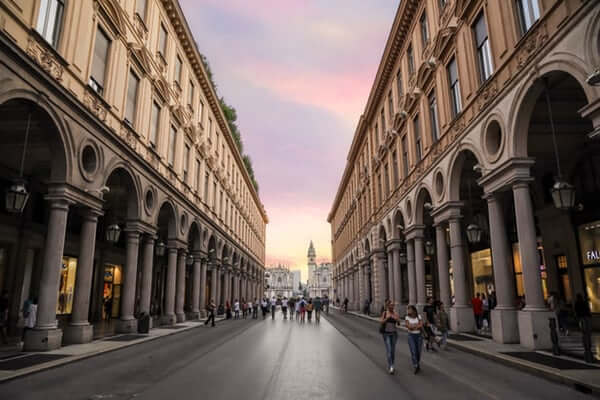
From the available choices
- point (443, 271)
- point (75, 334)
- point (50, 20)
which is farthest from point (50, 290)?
point (443, 271)

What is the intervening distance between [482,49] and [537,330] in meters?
10.7

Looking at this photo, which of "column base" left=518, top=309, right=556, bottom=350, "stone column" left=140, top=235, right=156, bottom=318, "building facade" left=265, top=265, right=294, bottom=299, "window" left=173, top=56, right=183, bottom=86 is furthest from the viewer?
"building facade" left=265, top=265, right=294, bottom=299

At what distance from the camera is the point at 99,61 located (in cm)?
1590

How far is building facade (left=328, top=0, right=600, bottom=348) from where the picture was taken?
11492mm

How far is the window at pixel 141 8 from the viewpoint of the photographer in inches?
768

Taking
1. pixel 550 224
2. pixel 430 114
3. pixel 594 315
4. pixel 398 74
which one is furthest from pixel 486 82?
pixel 398 74

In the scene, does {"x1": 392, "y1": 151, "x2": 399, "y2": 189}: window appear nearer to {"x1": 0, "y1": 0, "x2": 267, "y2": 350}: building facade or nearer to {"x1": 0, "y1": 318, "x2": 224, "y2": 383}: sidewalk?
{"x1": 0, "y1": 0, "x2": 267, "y2": 350}: building facade

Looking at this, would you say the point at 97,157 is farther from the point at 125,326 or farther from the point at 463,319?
the point at 463,319

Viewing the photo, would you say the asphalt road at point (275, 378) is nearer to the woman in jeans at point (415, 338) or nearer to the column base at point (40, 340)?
the woman in jeans at point (415, 338)

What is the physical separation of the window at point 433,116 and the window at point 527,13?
26.5 feet

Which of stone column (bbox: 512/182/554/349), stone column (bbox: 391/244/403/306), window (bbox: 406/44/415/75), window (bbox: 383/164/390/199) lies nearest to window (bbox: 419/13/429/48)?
window (bbox: 406/44/415/75)

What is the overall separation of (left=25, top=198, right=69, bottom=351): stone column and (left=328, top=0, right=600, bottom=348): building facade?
47.6ft

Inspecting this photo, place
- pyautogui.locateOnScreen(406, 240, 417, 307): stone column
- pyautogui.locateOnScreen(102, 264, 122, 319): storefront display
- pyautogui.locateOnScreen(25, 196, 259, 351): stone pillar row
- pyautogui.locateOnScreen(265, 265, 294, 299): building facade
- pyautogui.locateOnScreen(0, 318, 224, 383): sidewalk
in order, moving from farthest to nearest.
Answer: pyautogui.locateOnScreen(265, 265, 294, 299): building facade < pyautogui.locateOnScreen(102, 264, 122, 319): storefront display < pyautogui.locateOnScreen(406, 240, 417, 307): stone column < pyautogui.locateOnScreen(25, 196, 259, 351): stone pillar row < pyautogui.locateOnScreen(0, 318, 224, 383): sidewalk

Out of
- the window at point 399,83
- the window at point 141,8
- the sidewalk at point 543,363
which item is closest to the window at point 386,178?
the window at point 399,83
